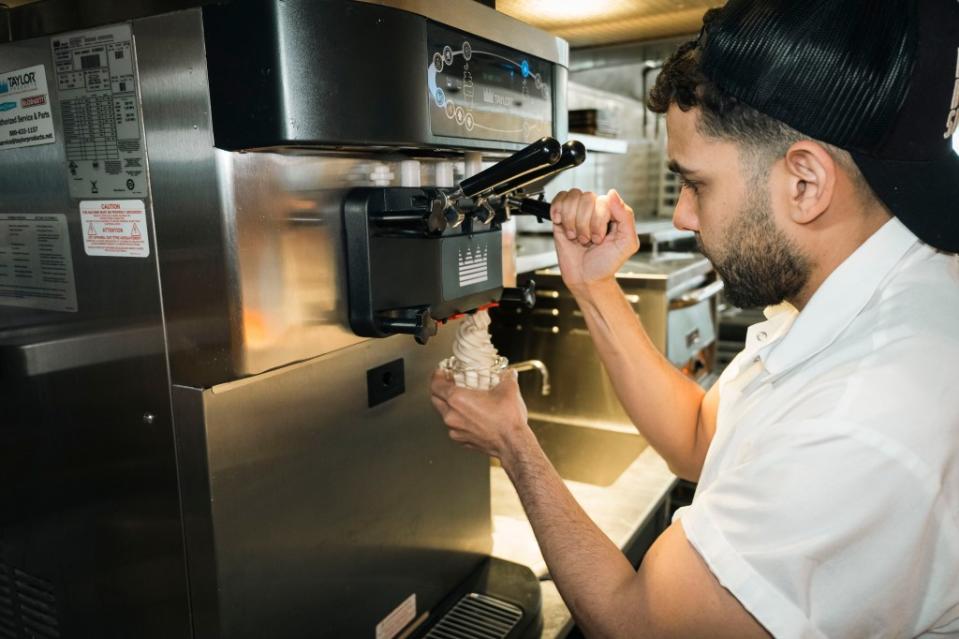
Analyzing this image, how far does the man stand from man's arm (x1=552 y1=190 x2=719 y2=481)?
10.8 inches

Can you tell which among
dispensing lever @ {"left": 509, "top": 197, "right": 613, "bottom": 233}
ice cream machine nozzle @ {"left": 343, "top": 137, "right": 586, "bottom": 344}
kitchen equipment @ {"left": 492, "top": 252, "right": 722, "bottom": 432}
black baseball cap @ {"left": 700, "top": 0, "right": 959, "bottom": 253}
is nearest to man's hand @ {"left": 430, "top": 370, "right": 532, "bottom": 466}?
ice cream machine nozzle @ {"left": 343, "top": 137, "right": 586, "bottom": 344}

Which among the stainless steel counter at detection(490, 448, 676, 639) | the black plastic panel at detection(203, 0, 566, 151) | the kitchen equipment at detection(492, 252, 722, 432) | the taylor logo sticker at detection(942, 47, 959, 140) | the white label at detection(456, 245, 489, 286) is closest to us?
the black plastic panel at detection(203, 0, 566, 151)

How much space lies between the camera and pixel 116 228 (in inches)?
29.0

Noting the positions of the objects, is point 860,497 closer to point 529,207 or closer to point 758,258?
point 758,258

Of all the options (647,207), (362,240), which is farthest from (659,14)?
(647,207)

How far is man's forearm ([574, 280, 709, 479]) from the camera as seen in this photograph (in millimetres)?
1223

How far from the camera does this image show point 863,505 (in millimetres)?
666

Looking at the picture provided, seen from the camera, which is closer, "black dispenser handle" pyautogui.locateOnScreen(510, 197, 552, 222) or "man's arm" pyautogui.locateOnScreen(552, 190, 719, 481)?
"black dispenser handle" pyautogui.locateOnScreen(510, 197, 552, 222)

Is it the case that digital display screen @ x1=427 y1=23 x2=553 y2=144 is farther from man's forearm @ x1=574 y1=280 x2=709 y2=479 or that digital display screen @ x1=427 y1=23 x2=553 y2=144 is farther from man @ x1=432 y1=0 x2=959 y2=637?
man's forearm @ x1=574 y1=280 x2=709 y2=479

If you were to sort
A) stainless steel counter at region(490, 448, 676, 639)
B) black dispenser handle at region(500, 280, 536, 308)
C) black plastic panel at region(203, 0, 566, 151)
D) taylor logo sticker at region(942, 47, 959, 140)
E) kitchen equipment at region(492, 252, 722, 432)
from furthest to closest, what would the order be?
1. kitchen equipment at region(492, 252, 722, 432)
2. stainless steel counter at region(490, 448, 676, 639)
3. black dispenser handle at region(500, 280, 536, 308)
4. taylor logo sticker at region(942, 47, 959, 140)
5. black plastic panel at region(203, 0, 566, 151)

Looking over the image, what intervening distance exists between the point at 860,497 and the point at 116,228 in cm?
78

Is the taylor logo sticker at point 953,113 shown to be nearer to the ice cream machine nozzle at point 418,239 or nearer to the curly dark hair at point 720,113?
the curly dark hair at point 720,113

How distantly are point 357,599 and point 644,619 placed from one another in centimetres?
38

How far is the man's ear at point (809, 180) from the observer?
2.51 ft
